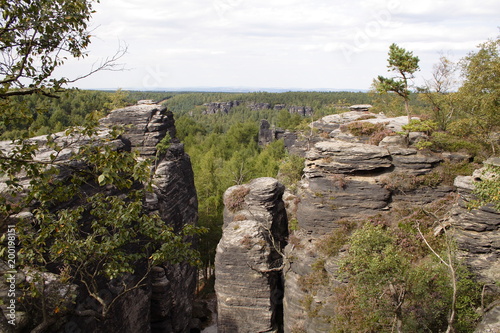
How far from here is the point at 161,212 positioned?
23.3 m

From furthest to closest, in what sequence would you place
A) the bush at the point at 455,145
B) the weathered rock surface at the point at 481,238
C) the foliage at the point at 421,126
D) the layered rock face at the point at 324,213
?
the foliage at the point at 421,126 → the bush at the point at 455,145 → the layered rock face at the point at 324,213 → the weathered rock surface at the point at 481,238

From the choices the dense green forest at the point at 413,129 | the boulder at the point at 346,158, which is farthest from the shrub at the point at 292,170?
the boulder at the point at 346,158

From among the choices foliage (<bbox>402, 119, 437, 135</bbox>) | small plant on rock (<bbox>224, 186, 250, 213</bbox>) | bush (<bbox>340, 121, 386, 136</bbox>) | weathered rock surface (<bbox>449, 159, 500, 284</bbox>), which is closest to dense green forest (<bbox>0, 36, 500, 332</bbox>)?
foliage (<bbox>402, 119, 437, 135</bbox>)

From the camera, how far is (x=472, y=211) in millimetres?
14742

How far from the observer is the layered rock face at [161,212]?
699 inches

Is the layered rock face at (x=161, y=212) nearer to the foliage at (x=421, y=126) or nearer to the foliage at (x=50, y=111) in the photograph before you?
the foliage at (x=50, y=111)

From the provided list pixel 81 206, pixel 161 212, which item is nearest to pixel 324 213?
pixel 161 212

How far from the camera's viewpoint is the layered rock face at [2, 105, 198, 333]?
17766 millimetres

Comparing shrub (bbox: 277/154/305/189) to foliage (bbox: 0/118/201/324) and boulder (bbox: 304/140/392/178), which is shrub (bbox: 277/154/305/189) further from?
foliage (bbox: 0/118/201/324)

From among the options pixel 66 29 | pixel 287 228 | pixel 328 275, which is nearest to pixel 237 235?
pixel 287 228

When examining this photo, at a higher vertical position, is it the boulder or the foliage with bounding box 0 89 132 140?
the foliage with bounding box 0 89 132 140

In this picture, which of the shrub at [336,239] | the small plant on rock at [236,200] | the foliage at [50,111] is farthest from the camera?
the small plant on rock at [236,200]

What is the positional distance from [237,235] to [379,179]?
9.05 meters

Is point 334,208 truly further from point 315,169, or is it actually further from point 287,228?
point 287,228
